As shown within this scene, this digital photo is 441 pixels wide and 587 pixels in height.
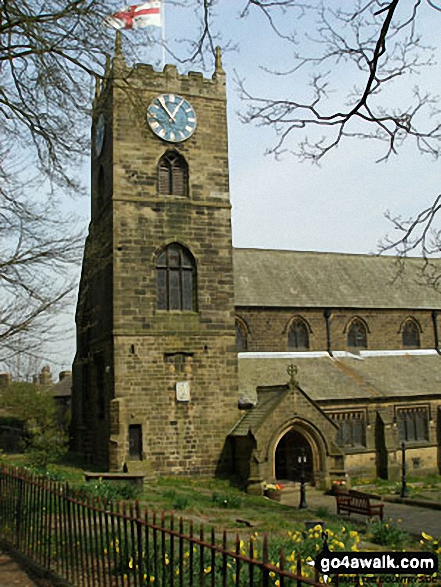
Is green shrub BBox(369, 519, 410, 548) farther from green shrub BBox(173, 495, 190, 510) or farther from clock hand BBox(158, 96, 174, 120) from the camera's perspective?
clock hand BBox(158, 96, 174, 120)

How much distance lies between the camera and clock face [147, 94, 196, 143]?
81.8 ft

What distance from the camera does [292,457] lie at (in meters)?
25.8

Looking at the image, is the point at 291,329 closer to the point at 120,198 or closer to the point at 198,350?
the point at 198,350

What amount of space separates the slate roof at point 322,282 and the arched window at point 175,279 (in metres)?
5.71

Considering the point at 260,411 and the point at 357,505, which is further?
the point at 260,411

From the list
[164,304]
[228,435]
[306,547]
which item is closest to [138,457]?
[228,435]

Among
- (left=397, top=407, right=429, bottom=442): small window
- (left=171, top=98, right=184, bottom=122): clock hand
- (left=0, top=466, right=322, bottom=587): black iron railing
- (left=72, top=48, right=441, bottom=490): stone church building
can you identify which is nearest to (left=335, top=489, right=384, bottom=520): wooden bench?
(left=72, top=48, right=441, bottom=490): stone church building

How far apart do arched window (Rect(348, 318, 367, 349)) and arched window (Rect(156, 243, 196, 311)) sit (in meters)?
11.2

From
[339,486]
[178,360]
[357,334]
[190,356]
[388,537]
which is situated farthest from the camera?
[357,334]

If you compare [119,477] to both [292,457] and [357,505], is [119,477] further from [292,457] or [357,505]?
[292,457]

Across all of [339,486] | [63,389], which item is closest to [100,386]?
[339,486]

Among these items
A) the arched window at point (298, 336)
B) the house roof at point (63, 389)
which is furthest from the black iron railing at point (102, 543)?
the house roof at point (63, 389)

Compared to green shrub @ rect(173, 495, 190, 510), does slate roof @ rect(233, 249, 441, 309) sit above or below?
above

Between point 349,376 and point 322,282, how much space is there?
19.3 feet
